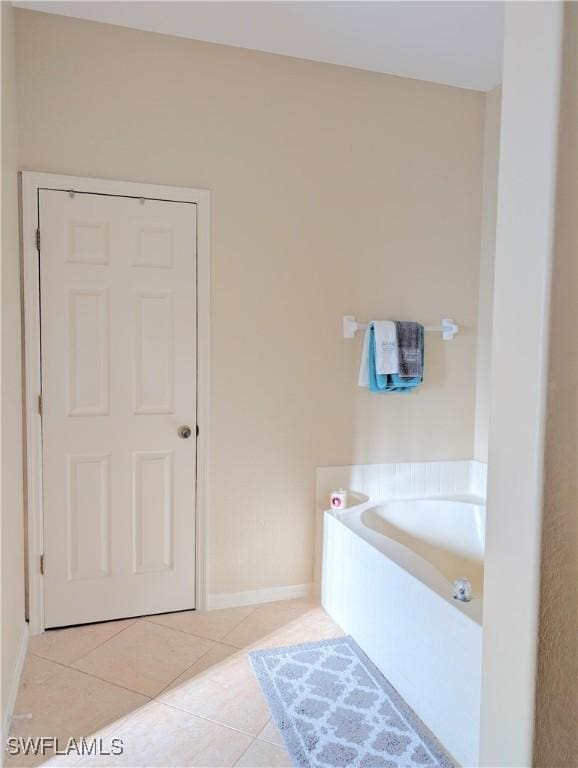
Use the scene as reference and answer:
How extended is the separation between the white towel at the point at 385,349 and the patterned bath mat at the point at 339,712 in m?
1.34

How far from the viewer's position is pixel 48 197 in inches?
101

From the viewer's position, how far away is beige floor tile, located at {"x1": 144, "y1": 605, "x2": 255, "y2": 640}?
2.68 m

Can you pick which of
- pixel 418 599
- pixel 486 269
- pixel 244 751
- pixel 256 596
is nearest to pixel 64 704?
pixel 244 751

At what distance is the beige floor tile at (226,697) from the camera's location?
6.65 ft

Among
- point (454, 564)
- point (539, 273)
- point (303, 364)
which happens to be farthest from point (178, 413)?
point (539, 273)

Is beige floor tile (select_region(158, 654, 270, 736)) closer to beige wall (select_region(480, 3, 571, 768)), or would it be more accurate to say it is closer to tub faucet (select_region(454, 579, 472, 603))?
tub faucet (select_region(454, 579, 472, 603))

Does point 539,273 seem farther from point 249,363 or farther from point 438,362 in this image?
point 438,362

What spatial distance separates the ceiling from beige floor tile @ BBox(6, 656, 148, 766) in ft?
9.14

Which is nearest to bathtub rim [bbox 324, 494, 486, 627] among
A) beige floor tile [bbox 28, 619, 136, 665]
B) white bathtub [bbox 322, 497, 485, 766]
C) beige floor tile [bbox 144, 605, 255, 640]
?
white bathtub [bbox 322, 497, 485, 766]

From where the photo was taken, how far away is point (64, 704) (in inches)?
83.0

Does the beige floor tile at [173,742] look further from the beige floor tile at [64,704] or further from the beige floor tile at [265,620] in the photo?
the beige floor tile at [265,620]

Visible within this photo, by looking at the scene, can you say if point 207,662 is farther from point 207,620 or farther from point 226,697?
point 207,620

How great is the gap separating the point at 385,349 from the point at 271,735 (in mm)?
1801

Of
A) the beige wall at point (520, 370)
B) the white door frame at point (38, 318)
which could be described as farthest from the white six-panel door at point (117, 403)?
the beige wall at point (520, 370)
